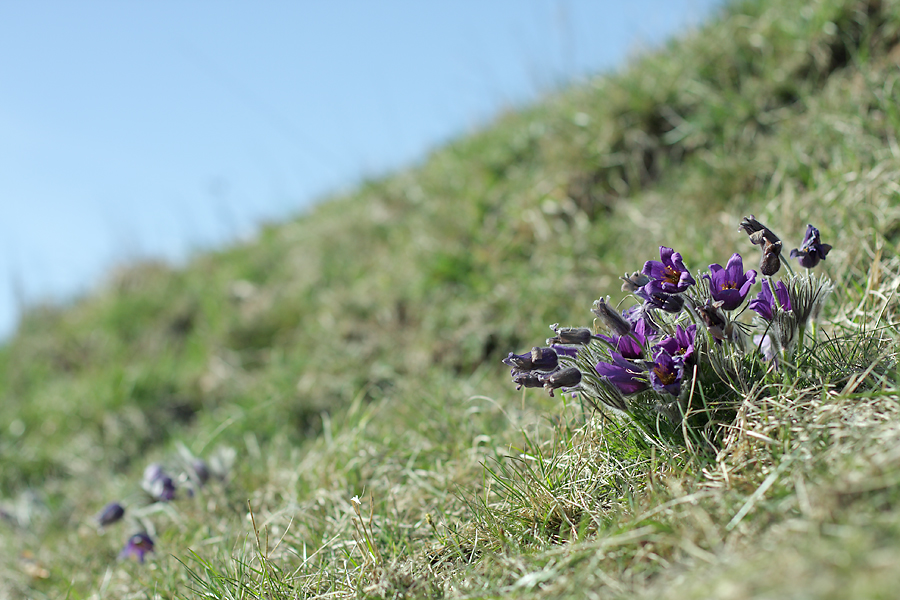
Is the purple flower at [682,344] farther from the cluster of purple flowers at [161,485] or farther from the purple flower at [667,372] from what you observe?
the cluster of purple flowers at [161,485]

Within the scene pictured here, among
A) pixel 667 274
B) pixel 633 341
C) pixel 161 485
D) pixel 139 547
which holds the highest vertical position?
pixel 667 274

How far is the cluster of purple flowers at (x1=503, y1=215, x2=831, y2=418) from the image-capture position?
1776 millimetres

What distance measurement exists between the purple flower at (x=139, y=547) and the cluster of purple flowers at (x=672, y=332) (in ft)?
5.77

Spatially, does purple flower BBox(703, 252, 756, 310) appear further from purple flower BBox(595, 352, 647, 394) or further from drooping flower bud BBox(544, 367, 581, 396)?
drooping flower bud BBox(544, 367, 581, 396)

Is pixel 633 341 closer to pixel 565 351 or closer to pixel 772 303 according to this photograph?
pixel 565 351

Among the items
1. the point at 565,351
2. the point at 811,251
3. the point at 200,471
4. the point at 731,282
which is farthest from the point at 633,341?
the point at 200,471

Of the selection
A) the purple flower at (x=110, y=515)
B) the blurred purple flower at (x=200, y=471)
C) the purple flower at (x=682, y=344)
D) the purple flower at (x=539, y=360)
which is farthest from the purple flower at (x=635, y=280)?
the purple flower at (x=110, y=515)

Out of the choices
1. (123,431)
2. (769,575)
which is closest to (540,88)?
(123,431)

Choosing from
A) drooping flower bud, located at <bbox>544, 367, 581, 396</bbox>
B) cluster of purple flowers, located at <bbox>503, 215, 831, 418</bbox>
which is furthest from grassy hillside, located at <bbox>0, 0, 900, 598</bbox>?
drooping flower bud, located at <bbox>544, 367, 581, 396</bbox>

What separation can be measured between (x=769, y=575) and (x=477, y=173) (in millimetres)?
4331

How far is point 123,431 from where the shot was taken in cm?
481

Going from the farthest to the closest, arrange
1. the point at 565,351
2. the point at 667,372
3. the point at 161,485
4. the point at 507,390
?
the point at 507,390 < the point at 161,485 < the point at 565,351 < the point at 667,372

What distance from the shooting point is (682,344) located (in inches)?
72.2

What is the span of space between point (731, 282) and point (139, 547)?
2.43m
